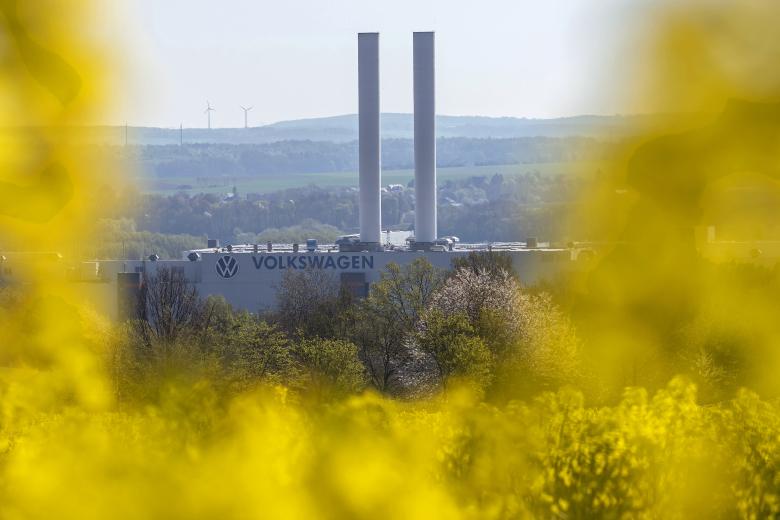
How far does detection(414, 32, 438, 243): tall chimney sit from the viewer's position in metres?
71.4

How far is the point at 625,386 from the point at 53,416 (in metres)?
6.08

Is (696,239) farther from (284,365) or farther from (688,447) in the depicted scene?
(284,365)

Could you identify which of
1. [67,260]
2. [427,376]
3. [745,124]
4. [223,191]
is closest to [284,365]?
[427,376]

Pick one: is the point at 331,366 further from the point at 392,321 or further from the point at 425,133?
the point at 425,133

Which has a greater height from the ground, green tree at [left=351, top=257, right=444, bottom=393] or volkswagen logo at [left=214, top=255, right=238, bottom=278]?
green tree at [left=351, top=257, right=444, bottom=393]

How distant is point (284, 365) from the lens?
32.6 meters

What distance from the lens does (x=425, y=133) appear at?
240ft

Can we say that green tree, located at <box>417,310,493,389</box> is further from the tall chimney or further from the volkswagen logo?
the tall chimney

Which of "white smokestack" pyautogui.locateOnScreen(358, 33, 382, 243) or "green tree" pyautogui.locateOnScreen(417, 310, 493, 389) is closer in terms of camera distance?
"green tree" pyautogui.locateOnScreen(417, 310, 493, 389)

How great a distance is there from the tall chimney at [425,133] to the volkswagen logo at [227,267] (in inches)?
365

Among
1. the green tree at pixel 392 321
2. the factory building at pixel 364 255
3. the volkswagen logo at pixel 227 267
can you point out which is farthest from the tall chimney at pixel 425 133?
the green tree at pixel 392 321

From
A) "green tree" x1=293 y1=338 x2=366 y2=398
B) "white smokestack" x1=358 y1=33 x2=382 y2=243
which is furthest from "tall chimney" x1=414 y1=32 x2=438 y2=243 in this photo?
"green tree" x1=293 y1=338 x2=366 y2=398

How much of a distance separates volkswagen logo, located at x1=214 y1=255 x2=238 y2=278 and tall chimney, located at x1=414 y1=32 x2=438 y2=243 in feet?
30.4

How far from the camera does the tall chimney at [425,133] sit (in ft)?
234
